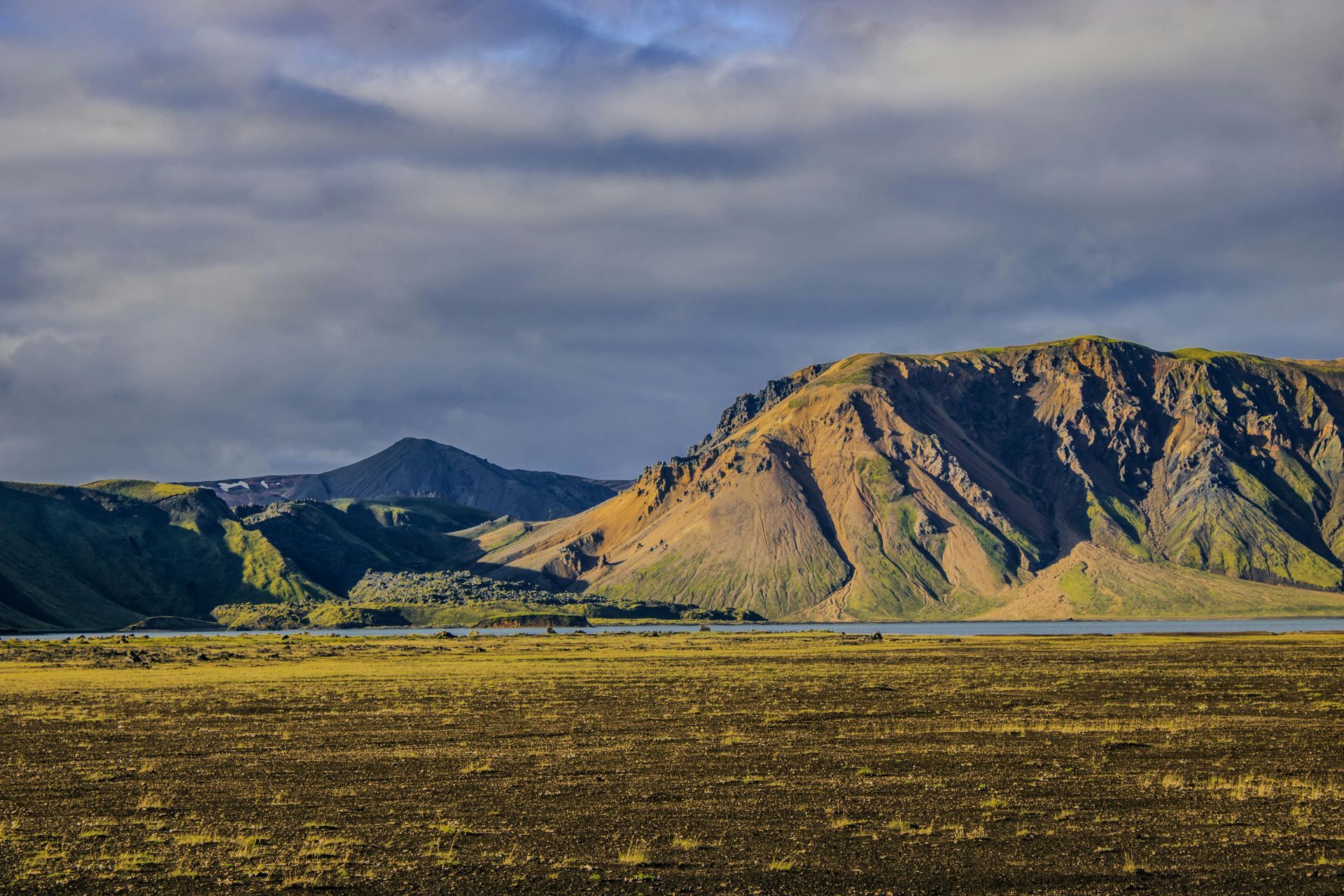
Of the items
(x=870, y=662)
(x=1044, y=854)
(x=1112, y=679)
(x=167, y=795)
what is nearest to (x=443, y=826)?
(x=167, y=795)

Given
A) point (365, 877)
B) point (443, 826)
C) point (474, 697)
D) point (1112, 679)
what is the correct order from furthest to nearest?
point (1112, 679)
point (474, 697)
point (443, 826)
point (365, 877)

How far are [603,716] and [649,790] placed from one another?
2377 centimetres

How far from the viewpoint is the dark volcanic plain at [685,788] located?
3094 centimetres

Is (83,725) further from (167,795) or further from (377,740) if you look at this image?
(167,795)

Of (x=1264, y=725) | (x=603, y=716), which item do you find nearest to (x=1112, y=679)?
(x=1264, y=725)

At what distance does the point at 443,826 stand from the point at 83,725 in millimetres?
37780

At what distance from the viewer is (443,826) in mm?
36688

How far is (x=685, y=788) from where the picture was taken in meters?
42.9

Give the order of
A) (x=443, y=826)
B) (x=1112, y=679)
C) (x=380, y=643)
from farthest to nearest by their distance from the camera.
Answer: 1. (x=380, y=643)
2. (x=1112, y=679)
3. (x=443, y=826)

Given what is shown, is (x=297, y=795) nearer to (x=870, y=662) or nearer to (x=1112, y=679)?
(x=1112, y=679)

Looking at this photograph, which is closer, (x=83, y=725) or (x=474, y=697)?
(x=83, y=725)

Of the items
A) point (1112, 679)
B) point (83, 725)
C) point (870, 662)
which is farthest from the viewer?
point (870, 662)

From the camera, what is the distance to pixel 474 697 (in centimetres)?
8031

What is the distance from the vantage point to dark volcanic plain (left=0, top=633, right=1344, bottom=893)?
1218 inches
